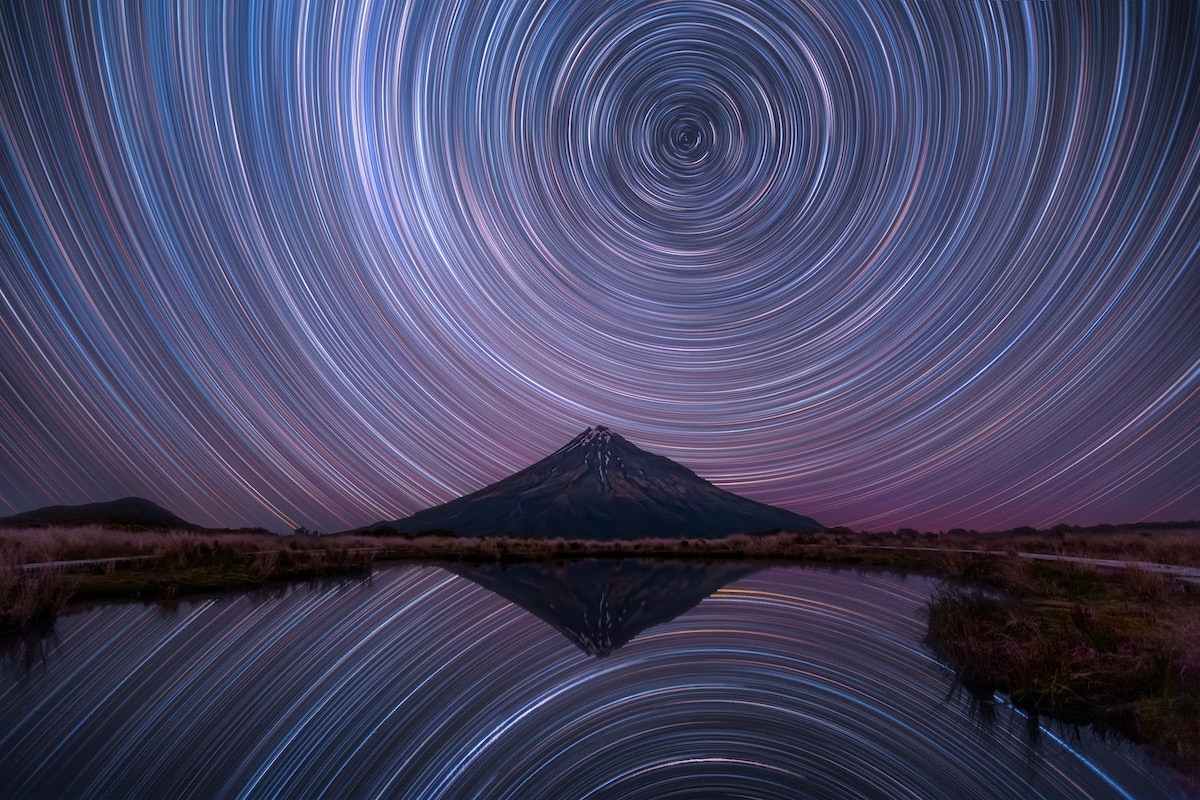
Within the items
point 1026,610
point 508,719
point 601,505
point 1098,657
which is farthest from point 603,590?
point 601,505

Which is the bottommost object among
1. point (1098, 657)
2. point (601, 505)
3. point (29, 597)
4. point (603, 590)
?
point (1098, 657)

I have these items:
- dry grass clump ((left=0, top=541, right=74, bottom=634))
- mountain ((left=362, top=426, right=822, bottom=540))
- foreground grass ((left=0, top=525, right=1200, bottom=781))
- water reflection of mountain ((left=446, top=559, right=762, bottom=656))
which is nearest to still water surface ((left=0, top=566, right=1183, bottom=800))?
dry grass clump ((left=0, top=541, right=74, bottom=634))

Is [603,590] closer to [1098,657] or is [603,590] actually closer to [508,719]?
[508,719]

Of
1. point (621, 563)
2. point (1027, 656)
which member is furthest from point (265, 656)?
point (621, 563)

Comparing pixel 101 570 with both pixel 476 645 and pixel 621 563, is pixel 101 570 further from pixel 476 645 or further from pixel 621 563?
pixel 621 563

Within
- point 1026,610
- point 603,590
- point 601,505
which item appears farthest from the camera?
point 601,505

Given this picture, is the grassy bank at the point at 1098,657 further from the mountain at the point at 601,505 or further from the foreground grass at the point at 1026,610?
the mountain at the point at 601,505

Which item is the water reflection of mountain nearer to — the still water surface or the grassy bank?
the still water surface

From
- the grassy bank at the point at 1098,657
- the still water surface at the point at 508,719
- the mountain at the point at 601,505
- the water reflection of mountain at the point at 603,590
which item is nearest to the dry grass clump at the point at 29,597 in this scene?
the still water surface at the point at 508,719
